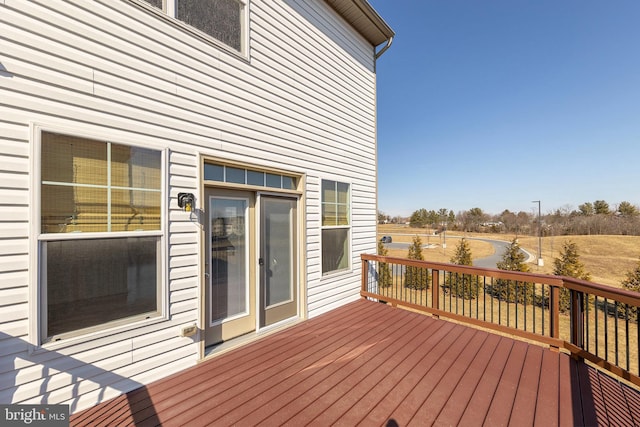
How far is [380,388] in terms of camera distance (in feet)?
6.74

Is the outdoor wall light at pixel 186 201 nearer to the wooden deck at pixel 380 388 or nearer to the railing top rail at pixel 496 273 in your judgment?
the wooden deck at pixel 380 388

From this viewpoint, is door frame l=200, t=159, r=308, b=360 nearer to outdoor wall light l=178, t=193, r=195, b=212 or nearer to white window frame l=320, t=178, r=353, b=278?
outdoor wall light l=178, t=193, r=195, b=212

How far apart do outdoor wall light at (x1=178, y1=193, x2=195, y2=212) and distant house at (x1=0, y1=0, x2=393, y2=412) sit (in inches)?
1.2

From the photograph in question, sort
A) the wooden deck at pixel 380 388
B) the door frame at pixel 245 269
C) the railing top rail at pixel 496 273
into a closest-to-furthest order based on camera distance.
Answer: the wooden deck at pixel 380 388, the door frame at pixel 245 269, the railing top rail at pixel 496 273

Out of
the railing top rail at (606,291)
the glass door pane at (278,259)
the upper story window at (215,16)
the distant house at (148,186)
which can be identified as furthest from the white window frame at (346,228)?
the railing top rail at (606,291)

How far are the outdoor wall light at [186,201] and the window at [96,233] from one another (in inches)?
6.9

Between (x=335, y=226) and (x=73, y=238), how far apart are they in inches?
125

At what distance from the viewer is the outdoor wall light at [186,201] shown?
227 cm

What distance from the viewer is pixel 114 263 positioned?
1954 millimetres

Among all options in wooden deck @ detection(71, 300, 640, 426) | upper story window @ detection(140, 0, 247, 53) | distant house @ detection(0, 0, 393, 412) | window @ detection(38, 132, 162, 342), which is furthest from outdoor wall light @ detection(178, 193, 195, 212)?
upper story window @ detection(140, 0, 247, 53)

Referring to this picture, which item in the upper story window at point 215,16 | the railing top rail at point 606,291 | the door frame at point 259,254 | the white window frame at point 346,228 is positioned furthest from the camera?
the white window frame at point 346,228

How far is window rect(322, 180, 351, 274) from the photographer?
3.97 metres

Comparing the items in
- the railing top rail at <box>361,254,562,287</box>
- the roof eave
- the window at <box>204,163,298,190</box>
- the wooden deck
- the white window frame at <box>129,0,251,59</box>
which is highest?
the roof eave

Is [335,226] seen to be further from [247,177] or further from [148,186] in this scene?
[148,186]
